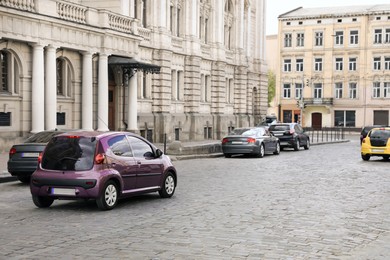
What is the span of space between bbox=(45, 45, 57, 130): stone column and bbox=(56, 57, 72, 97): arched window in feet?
6.12

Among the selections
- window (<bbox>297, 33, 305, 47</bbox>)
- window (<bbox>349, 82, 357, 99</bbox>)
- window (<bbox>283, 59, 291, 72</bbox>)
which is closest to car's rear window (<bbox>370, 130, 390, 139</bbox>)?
window (<bbox>349, 82, 357, 99</bbox>)

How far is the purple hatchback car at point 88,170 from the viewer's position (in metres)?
11.0

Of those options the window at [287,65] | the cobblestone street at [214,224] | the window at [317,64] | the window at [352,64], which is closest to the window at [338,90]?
the window at [352,64]

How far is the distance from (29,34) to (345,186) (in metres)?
14.1

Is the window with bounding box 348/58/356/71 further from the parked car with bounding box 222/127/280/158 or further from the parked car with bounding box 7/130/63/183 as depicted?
the parked car with bounding box 7/130/63/183

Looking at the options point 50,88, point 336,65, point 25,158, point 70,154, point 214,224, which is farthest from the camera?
point 336,65

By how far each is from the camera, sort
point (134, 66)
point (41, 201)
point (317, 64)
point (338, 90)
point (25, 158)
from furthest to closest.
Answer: point (317, 64) → point (338, 90) → point (134, 66) → point (25, 158) → point (41, 201)

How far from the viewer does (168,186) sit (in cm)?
1318

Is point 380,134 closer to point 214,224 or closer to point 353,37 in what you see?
point 214,224

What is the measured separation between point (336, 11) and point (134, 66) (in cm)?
5356

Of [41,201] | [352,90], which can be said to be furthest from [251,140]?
[352,90]

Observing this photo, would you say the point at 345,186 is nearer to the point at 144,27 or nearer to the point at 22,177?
the point at 22,177

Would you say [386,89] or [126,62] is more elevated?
[386,89]

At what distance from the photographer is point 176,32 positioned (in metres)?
40.3
